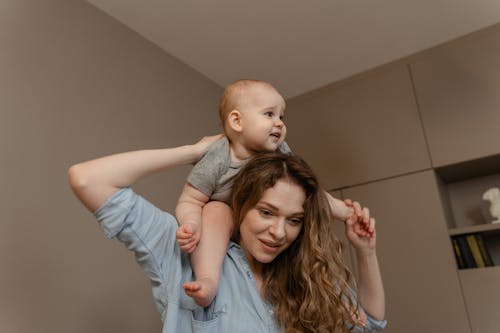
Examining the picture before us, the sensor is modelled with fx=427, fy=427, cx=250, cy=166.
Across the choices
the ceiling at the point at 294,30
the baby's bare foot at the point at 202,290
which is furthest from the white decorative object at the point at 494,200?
the baby's bare foot at the point at 202,290

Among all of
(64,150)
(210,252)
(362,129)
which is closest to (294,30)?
(362,129)

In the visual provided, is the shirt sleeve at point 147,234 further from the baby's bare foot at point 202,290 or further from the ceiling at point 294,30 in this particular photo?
the ceiling at point 294,30

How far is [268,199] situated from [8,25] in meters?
1.12

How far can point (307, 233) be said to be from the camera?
3.46 ft

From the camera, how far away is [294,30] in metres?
2.07

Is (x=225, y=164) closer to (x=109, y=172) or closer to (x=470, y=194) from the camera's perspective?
(x=109, y=172)

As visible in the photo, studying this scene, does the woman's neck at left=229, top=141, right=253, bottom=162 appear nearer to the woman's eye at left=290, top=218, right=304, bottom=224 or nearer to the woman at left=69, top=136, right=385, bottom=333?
the woman at left=69, top=136, right=385, bottom=333

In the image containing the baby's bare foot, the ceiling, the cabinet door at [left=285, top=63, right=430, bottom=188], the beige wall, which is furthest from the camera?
the cabinet door at [left=285, top=63, right=430, bottom=188]

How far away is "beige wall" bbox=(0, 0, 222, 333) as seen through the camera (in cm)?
133

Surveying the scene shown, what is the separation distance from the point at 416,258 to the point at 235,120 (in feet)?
4.74

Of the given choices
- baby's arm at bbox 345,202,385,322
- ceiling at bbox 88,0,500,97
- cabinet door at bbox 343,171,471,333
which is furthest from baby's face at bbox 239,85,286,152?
cabinet door at bbox 343,171,471,333

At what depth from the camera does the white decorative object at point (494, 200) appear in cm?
208

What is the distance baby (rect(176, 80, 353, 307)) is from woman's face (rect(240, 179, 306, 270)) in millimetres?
67

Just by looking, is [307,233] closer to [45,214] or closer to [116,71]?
[45,214]
